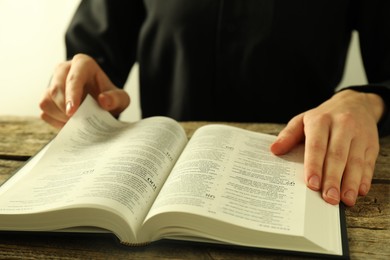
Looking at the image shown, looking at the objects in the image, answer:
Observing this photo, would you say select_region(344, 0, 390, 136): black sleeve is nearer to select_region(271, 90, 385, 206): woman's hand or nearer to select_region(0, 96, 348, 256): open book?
select_region(271, 90, 385, 206): woman's hand

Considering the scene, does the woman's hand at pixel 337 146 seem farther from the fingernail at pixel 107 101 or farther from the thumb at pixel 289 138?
the fingernail at pixel 107 101

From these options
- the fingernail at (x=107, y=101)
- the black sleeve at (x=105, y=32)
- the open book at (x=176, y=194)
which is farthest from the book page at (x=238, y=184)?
the black sleeve at (x=105, y=32)

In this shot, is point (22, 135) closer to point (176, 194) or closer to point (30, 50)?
point (176, 194)

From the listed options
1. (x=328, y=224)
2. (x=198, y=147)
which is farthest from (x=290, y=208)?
(x=198, y=147)

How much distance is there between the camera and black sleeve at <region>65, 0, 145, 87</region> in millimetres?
1168

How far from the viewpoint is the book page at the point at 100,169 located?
22.7 inches

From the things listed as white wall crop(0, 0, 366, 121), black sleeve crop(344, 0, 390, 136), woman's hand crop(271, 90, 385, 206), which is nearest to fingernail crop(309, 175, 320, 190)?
woman's hand crop(271, 90, 385, 206)

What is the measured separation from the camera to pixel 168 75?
1.21m

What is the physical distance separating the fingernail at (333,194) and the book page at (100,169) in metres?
0.22

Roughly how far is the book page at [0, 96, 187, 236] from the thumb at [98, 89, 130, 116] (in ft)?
0.10

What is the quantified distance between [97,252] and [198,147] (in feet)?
0.75

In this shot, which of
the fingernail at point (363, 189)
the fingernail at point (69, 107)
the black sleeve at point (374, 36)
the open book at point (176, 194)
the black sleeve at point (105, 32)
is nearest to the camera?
the open book at point (176, 194)

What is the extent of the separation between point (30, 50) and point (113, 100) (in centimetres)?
161

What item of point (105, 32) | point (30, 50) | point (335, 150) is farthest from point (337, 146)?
point (30, 50)
